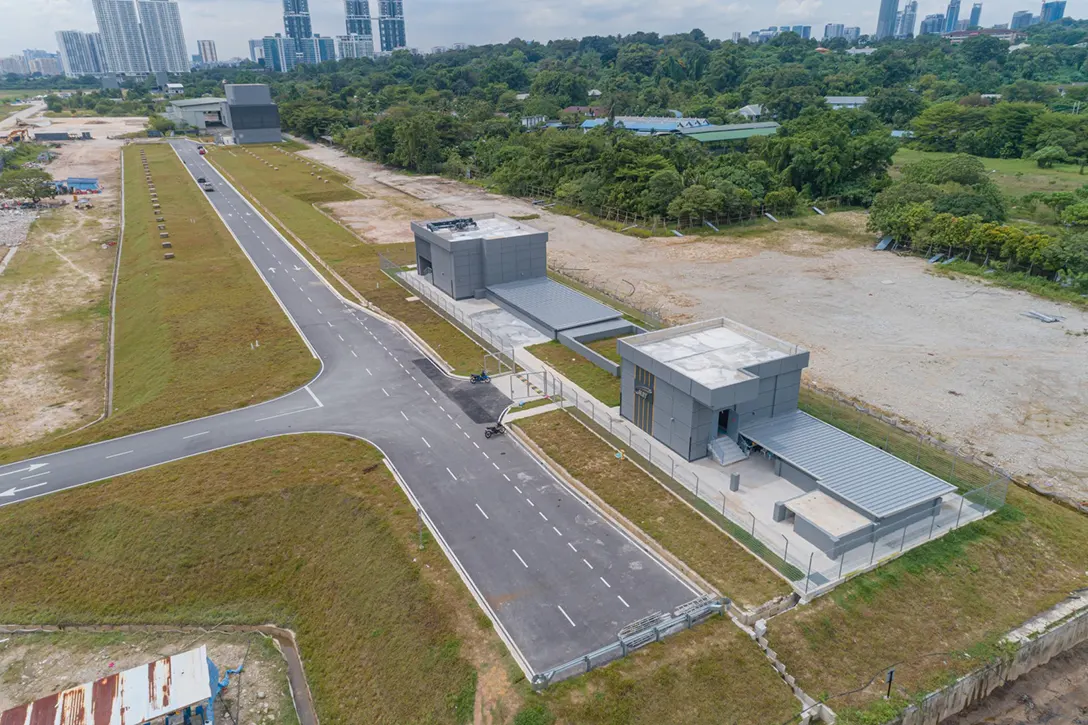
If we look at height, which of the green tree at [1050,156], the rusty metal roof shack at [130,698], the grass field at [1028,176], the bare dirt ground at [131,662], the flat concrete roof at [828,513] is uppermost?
the green tree at [1050,156]

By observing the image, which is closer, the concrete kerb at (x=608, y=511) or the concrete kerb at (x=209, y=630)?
the concrete kerb at (x=209, y=630)

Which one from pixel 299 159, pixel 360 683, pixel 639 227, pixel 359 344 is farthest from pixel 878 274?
pixel 299 159

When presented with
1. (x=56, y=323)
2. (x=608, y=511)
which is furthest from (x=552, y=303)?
(x=56, y=323)

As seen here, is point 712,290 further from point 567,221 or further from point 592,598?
point 592,598

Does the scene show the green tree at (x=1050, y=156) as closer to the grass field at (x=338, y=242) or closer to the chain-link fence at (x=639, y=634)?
the grass field at (x=338, y=242)

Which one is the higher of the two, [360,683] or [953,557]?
[953,557]

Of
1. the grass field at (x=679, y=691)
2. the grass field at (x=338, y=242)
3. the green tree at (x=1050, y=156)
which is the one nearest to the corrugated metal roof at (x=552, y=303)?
the grass field at (x=338, y=242)

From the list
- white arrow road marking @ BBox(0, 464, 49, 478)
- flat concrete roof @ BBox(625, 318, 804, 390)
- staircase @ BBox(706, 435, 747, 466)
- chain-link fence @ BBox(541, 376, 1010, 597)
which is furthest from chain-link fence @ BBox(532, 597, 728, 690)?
white arrow road marking @ BBox(0, 464, 49, 478)
